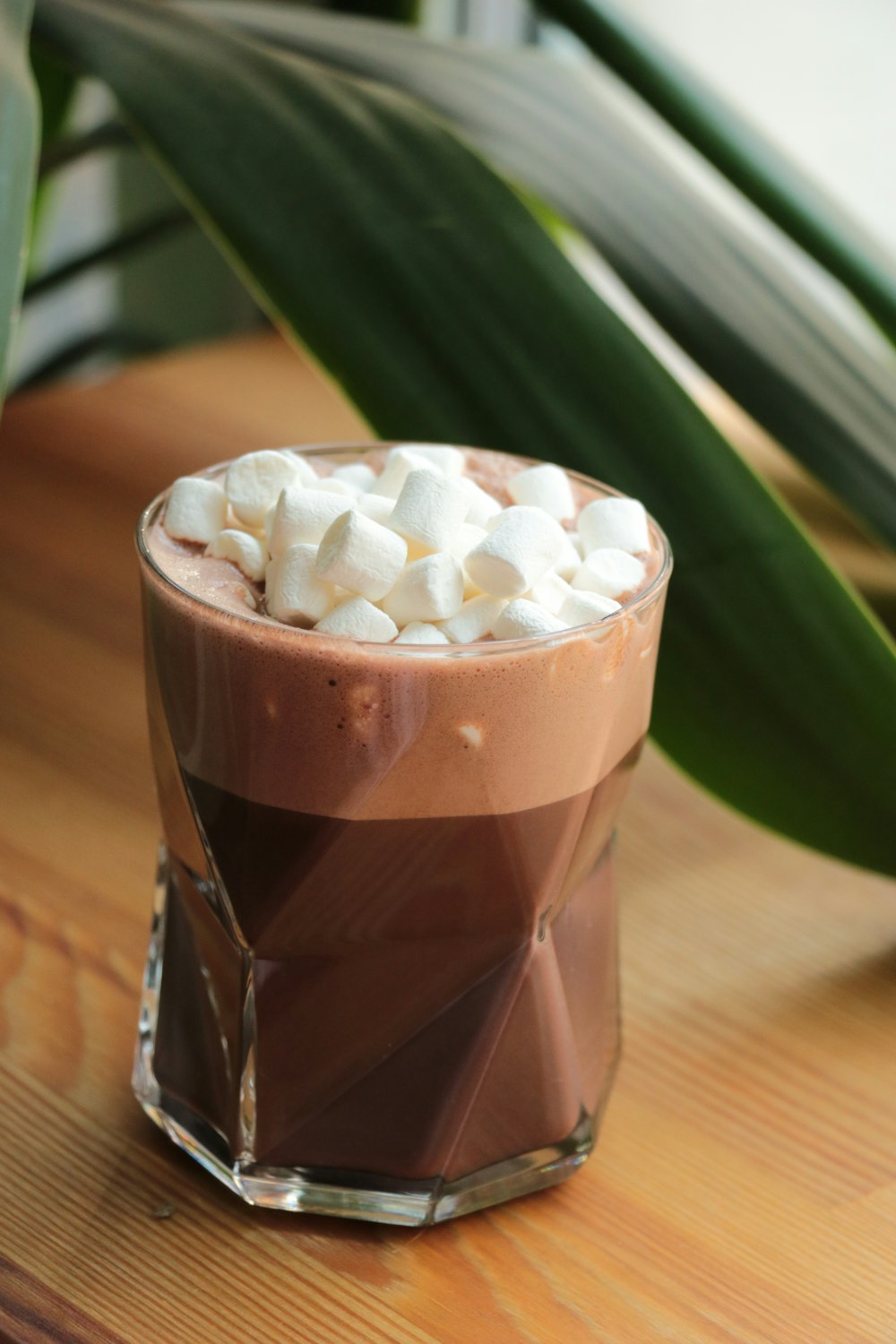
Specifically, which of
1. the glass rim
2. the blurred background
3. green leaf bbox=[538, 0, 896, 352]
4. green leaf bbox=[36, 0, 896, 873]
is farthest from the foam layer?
the blurred background

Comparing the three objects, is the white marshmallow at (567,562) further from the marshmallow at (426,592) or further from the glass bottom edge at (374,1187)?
the glass bottom edge at (374,1187)

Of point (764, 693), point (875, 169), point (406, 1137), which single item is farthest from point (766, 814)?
point (875, 169)

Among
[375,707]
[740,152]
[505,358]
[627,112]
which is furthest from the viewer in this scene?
[627,112]

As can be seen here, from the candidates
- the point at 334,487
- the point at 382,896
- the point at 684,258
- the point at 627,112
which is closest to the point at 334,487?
the point at 334,487

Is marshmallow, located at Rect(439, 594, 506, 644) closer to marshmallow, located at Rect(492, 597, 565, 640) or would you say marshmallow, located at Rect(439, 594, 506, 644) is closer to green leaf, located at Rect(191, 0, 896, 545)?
marshmallow, located at Rect(492, 597, 565, 640)

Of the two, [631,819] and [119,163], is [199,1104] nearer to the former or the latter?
[631,819]

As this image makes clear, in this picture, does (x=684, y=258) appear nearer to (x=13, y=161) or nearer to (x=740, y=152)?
(x=740, y=152)
